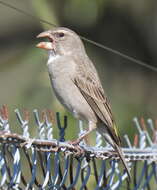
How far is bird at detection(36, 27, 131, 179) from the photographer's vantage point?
4.78 m

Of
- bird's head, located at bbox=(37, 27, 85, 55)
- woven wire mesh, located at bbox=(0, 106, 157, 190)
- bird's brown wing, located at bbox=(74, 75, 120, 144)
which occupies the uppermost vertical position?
bird's head, located at bbox=(37, 27, 85, 55)

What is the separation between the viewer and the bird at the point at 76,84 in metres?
4.78

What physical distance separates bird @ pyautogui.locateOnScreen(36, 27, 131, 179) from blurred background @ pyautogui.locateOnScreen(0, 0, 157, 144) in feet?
5.87

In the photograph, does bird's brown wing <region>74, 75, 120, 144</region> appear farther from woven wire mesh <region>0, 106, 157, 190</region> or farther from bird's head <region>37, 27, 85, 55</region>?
woven wire mesh <region>0, 106, 157, 190</region>

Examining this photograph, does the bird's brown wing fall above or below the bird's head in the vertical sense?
below

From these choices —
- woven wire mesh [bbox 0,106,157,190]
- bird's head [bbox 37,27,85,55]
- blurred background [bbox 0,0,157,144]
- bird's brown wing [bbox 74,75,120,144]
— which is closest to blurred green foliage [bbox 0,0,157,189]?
blurred background [bbox 0,0,157,144]

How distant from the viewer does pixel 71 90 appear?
4.84 metres

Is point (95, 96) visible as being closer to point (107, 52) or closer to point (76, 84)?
point (76, 84)

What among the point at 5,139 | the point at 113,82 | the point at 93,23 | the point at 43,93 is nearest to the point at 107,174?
the point at 5,139

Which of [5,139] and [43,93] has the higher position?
[43,93]

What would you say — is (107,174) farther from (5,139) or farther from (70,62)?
(70,62)

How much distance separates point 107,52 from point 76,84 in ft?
10.0

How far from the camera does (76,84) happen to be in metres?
4.91

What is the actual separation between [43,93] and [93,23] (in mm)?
994
